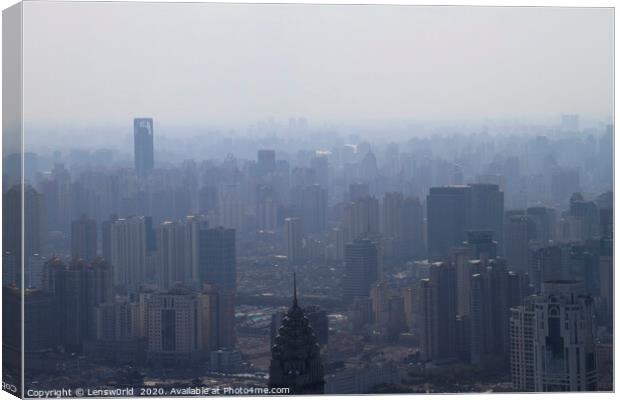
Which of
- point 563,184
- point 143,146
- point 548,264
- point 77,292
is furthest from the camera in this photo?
point 563,184

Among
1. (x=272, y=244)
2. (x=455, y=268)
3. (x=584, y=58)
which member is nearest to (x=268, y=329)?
(x=272, y=244)

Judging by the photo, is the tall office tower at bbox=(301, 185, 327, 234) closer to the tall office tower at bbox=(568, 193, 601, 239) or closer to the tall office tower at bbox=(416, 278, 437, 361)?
the tall office tower at bbox=(416, 278, 437, 361)

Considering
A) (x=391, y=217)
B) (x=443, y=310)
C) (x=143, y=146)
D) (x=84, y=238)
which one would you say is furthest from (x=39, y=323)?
(x=443, y=310)

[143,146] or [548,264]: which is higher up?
[143,146]

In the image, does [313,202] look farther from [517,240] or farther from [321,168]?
[517,240]

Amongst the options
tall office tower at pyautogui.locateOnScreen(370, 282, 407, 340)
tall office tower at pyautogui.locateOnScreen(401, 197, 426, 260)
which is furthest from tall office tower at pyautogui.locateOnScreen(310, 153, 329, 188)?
tall office tower at pyautogui.locateOnScreen(370, 282, 407, 340)
